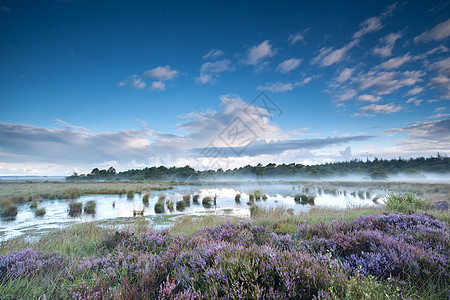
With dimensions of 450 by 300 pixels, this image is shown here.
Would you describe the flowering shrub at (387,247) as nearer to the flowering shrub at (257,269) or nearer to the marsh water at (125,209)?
the flowering shrub at (257,269)

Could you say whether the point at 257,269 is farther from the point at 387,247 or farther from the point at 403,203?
the point at 403,203

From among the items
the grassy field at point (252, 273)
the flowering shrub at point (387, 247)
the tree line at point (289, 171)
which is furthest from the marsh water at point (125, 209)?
the tree line at point (289, 171)

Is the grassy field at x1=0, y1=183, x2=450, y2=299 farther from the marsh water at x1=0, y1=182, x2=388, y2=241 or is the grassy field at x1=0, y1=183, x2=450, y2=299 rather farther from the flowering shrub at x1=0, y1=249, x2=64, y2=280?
the marsh water at x1=0, y1=182, x2=388, y2=241

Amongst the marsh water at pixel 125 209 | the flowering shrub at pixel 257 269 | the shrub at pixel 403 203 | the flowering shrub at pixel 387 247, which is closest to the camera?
the flowering shrub at pixel 257 269

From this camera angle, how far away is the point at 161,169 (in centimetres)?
11462

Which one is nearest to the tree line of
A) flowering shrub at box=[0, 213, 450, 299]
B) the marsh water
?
the marsh water

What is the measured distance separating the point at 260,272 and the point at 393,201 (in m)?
12.1

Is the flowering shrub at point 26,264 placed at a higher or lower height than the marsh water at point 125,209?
higher

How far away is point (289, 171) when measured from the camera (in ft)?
344

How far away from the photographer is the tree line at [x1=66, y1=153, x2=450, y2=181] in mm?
85812

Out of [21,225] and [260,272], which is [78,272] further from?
[21,225]

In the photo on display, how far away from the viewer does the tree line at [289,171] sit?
3378 inches

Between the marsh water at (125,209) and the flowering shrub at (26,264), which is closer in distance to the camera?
the flowering shrub at (26,264)

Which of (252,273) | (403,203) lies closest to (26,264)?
(252,273)
